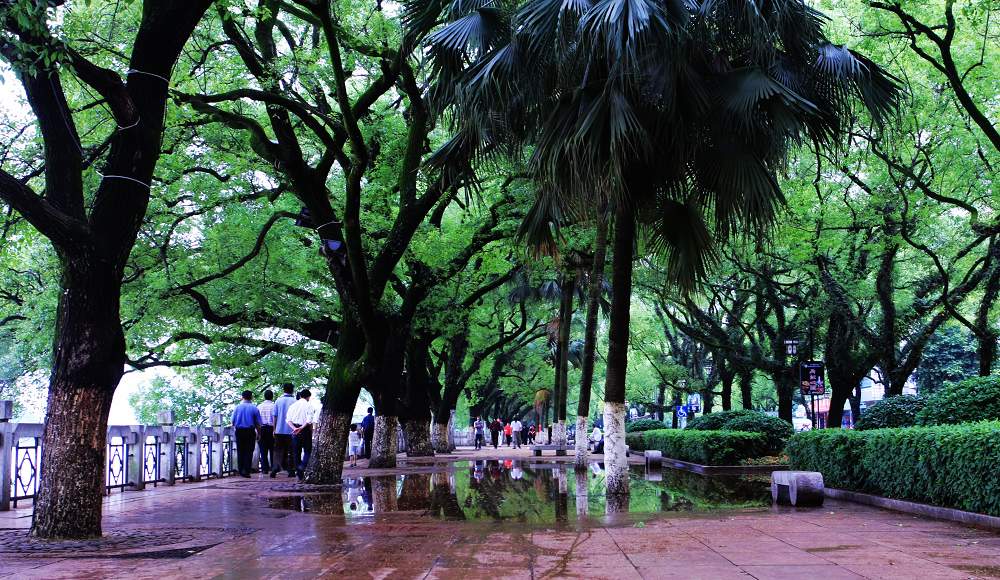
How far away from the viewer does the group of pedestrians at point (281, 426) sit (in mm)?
18984

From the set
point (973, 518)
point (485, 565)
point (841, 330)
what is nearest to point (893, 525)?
point (973, 518)

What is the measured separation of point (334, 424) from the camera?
53.7 feet

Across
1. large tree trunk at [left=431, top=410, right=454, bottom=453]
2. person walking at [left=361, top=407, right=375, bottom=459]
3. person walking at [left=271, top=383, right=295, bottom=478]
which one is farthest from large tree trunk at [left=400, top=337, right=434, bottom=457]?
person walking at [left=271, top=383, right=295, bottom=478]

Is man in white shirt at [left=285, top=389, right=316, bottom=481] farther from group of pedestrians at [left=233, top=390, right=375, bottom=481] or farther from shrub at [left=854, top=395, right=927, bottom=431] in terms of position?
shrub at [left=854, top=395, right=927, bottom=431]

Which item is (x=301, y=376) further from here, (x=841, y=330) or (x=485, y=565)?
(x=485, y=565)

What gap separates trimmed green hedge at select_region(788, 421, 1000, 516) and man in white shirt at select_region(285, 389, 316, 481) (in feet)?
A: 34.5

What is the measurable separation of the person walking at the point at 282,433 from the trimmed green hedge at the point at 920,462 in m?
11.2

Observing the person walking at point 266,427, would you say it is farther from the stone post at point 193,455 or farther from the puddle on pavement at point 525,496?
the puddle on pavement at point 525,496

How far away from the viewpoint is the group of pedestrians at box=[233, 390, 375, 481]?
1900 centimetres

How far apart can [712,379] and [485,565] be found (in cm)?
3355

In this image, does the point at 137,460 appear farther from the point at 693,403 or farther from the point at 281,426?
the point at 693,403

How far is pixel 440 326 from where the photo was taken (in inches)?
971

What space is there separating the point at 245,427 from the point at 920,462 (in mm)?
13925

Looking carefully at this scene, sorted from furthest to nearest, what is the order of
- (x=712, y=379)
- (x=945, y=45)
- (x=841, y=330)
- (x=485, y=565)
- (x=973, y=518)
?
1. (x=712, y=379)
2. (x=841, y=330)
3. (x=945, y=45)
4. (x=973, y=518)
5. (x=485, y=565)
